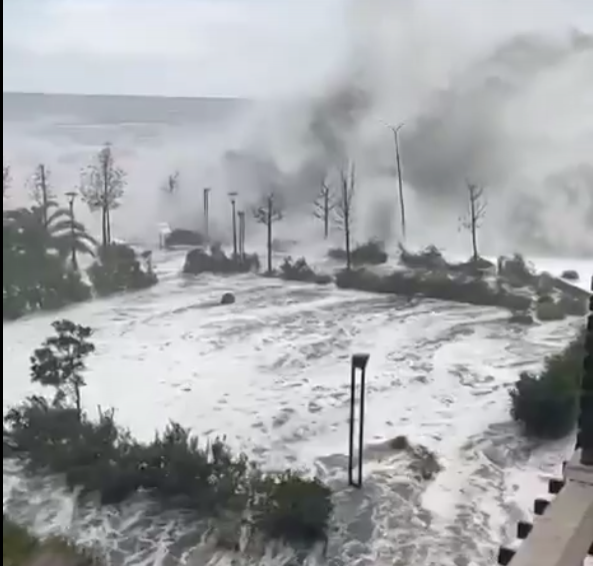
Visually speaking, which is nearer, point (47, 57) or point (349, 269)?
point (47, 57)

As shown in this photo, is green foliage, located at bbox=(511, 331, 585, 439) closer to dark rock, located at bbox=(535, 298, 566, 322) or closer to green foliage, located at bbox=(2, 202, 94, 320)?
dark rock, located at bbox=(535, 298, 566, 322)

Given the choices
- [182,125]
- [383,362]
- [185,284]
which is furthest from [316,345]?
[182,125]

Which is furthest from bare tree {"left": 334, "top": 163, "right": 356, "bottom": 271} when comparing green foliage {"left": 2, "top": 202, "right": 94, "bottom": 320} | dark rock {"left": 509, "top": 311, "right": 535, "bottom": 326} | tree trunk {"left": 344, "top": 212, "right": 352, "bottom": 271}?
green foliage {"left": 2, "top": 202, "right": 94, "bottom": 320}

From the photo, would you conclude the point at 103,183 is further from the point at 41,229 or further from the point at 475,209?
the point at 475,209

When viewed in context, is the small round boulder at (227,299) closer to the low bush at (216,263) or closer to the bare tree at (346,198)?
the low bush at (216,263)

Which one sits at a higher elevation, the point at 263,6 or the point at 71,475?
the point at 263,6

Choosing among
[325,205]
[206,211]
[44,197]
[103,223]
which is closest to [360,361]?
[325,205]

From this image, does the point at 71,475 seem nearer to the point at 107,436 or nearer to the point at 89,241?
the point at 107,436
